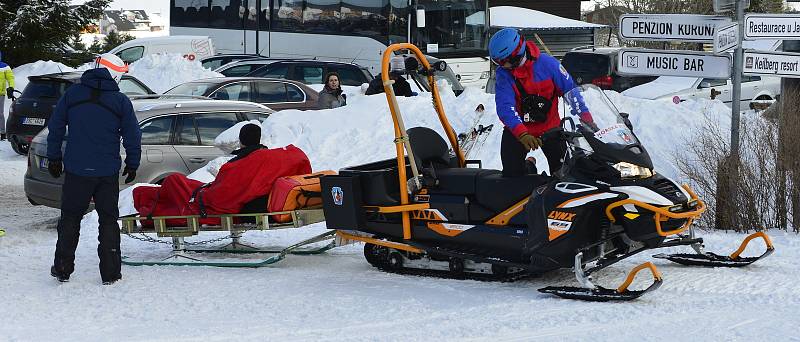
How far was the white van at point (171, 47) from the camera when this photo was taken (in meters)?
31.1

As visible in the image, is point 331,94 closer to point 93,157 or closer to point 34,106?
point 34,106

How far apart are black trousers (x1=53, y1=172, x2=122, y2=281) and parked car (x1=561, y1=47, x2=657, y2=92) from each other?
14949mm

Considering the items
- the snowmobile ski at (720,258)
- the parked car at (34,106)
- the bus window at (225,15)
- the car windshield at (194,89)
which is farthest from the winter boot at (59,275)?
the bus window at (225,15)

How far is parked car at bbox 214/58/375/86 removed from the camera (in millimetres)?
23312

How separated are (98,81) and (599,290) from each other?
3860 mm

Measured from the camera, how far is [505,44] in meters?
8.02

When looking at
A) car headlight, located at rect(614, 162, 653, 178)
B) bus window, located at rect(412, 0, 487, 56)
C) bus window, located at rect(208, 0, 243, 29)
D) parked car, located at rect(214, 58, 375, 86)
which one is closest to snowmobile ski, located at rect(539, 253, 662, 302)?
car headlight, located at rect(614, 162, 653, 178)

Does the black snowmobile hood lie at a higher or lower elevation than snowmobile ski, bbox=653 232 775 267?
higher

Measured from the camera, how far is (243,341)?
6582 mm

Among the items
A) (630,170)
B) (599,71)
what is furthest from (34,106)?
(630,170)

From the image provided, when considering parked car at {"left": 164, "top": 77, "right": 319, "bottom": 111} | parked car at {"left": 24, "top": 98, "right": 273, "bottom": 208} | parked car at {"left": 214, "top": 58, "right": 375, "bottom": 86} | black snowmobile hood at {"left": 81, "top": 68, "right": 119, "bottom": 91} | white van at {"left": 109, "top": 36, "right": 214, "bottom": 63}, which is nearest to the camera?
black snowmobile hood at {"left": 81, "top": 68, "right": 119, "bottom": 91}

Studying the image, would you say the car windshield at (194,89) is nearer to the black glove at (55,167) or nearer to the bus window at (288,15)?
the black glove at (55,167)

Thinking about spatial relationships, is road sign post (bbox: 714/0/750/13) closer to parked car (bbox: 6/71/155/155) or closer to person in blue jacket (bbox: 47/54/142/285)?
person in blue jacket (bbox: 47/54/142/285)

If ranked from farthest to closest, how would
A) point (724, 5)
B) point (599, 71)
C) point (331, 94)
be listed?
point (599, 71) < point (331, 94) < point (724, 5)
